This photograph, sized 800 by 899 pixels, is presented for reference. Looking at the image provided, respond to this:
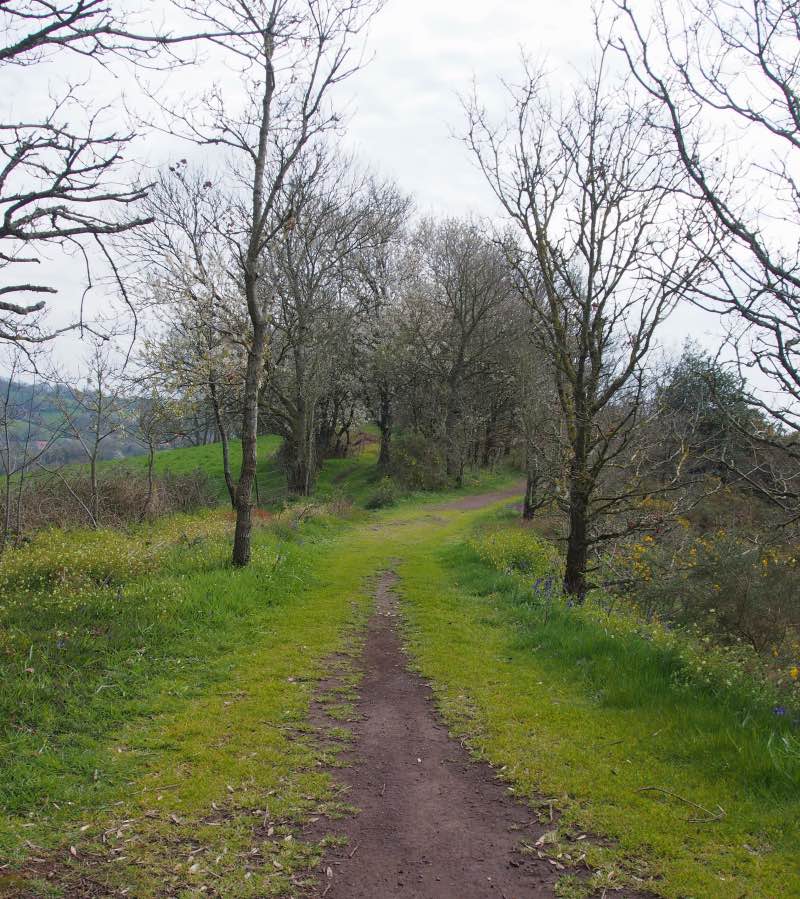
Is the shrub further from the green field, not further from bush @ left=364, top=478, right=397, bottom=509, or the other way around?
bush @ left=364, top=478, right=397, bottom=509

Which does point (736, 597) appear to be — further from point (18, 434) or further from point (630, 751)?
point (18, 434)

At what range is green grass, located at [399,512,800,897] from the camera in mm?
3705

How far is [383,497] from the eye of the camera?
28.0m

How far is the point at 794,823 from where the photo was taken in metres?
3.92

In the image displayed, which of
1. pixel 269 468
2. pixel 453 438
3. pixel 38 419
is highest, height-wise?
pixel 453 438

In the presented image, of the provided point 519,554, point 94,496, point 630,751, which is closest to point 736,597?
point 519,554

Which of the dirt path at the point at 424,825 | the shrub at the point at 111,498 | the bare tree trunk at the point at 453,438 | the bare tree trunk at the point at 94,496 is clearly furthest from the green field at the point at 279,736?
the bare tree trunk at the point at 453,438

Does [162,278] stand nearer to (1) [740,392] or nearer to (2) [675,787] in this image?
(1) [740,392]

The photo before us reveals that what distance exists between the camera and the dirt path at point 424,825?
3578 mm

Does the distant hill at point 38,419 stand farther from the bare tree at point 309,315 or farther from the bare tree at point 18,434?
the bare tree at point 309,315

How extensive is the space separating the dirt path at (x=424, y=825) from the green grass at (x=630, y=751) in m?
0.25

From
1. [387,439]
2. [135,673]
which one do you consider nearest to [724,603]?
[135,673]

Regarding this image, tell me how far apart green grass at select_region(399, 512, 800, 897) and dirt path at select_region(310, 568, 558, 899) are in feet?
0.81

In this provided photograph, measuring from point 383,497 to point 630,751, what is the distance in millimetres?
23021
